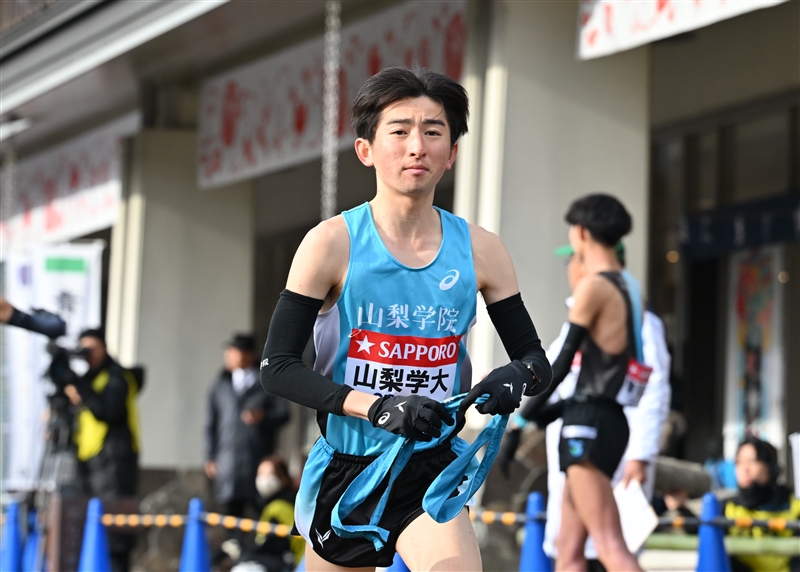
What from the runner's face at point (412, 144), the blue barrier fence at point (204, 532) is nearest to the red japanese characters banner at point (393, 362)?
the runner's face at point (412, 144)

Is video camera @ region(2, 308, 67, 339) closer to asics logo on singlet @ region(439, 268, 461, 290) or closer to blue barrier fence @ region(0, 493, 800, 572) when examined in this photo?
blue barrier fence @ region(0, 493, 800, 572)

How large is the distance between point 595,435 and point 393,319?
250 cm

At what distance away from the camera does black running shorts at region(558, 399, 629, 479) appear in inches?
231

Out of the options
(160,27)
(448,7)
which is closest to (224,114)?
(160,27)

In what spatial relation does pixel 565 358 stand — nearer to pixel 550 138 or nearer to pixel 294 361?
pixel 294 361

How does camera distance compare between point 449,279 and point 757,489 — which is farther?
point 757,489

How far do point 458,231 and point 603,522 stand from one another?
2.39 metres

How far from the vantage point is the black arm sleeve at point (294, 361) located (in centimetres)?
344

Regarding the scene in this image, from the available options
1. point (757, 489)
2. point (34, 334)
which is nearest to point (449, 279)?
point (757, 489)

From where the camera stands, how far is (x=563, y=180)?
380 inches

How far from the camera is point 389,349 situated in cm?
361

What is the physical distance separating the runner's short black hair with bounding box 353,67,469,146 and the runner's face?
0.02m

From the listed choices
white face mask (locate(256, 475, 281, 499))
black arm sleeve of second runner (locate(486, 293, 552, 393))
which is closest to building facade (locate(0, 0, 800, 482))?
white face mask (locate(256, 475, 281, 499))

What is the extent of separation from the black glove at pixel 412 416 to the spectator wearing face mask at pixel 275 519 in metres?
6.62
